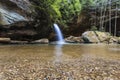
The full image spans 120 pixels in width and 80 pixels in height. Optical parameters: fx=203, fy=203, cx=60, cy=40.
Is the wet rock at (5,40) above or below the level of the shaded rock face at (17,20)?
below

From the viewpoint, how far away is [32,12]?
18.6 metres

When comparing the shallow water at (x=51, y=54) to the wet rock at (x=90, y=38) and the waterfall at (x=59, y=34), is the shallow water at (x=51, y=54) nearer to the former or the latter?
the wet rock at (x=90, y=38)

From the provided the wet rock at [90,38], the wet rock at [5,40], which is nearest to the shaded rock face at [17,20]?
the wet rock at [5,40]

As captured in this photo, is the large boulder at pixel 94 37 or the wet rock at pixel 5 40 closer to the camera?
the wet rock at pixel 5 40

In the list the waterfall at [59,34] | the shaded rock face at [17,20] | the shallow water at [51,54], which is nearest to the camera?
the shallow water at [51,54]

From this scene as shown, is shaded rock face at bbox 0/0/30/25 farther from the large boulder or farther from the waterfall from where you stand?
the large boulder

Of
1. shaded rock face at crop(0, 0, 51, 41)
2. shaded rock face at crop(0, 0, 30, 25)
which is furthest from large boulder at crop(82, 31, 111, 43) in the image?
shaded rock face at crop(0, 0, 30, 25)

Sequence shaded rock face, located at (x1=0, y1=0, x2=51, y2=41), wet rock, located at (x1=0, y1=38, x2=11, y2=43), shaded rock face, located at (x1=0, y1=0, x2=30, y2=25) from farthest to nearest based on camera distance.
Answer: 1. wet rock, located at (x1=0, y1=38, x2=11, y2=43)
2. shaded rock face, located at (x1=0, y1=0, x2=51, y2=41)
3. shaded rock face, located at (x1=0, y1=0, x2=30, y2=25)

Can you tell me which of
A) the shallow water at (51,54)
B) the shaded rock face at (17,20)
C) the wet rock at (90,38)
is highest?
the shaded rock face at (17,20)

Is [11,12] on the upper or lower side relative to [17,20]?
upper

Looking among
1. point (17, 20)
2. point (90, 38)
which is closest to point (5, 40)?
point (17, 20)

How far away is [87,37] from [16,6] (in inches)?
324

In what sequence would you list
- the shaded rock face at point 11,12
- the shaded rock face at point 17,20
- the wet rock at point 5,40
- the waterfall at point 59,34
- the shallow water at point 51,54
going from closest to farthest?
the shallow water at point 51,54 → the shaded rock face at point 11,12 → the shaded rock face at point 17,20 → the wet rock at point 5,40 → the waterfall at point 59,34

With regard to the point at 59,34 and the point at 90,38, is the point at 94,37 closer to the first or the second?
the point at 90,38
